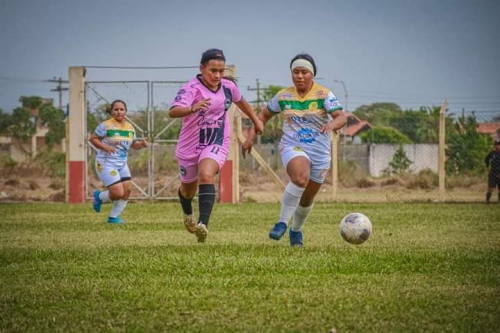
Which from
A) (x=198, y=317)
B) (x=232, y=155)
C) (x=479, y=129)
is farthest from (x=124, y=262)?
(x=479, y=129)

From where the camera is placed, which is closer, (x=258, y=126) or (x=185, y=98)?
(x=185, y=98)

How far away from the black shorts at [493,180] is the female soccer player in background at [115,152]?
36.0 ft

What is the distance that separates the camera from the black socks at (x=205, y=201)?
9.13 metres

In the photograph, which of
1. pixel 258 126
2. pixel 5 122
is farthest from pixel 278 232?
pixel 5 122

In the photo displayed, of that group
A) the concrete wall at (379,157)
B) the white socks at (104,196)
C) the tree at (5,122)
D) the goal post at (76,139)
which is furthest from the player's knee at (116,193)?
the tree at (5,122)

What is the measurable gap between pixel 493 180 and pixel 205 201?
15181 millimetres

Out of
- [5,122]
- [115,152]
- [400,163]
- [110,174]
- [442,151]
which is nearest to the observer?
[110,174]

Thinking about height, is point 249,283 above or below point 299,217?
below

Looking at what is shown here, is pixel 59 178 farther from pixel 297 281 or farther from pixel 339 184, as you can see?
pixel 297 281

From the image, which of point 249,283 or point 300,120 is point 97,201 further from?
point 249,283

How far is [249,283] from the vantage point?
6.25 meters

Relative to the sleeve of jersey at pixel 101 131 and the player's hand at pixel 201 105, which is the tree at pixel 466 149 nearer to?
the sleeve of jersey at pixel 101 131

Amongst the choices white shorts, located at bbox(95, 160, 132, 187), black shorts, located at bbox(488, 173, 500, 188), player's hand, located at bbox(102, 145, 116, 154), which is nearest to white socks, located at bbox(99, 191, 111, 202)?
white shorts, located at bbox(95, 160, 132, 187)

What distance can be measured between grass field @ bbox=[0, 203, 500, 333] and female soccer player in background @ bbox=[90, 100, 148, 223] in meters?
3.85
